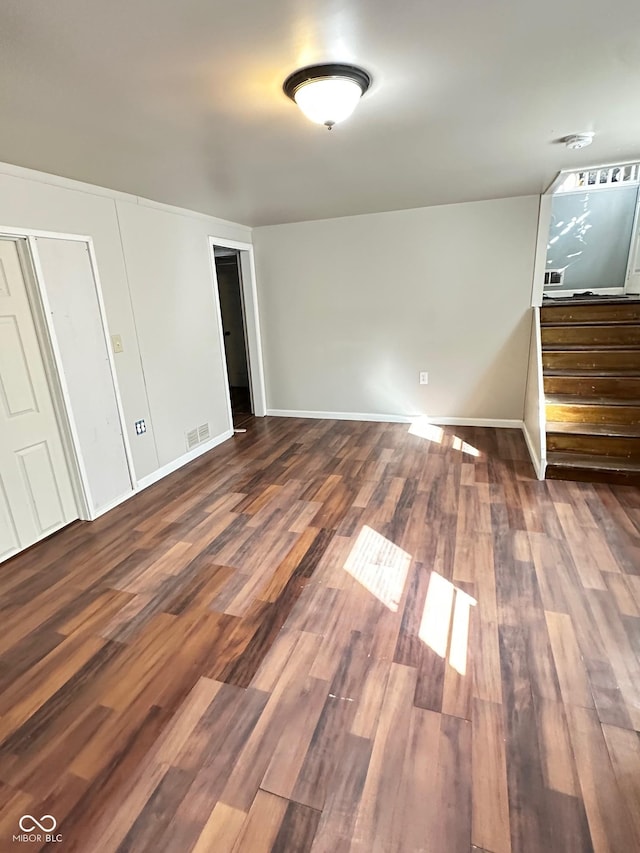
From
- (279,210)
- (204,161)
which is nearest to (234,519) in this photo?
(204,161)

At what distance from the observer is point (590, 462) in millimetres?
3258

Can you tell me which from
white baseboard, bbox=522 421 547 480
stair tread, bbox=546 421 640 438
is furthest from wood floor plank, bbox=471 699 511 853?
stair tread, bbox=546 421 640 438

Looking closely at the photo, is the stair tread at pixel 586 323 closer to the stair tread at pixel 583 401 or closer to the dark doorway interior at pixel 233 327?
the stair tread at pixel 583 401

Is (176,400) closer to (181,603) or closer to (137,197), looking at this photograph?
(137,197)

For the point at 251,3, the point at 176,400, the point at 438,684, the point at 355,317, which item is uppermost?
the point at 251,3

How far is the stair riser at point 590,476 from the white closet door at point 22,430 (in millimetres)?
3614

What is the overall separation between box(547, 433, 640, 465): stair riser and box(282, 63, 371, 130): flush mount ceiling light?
2747mm

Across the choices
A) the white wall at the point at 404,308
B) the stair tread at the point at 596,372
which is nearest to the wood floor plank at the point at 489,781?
the stair tread at the point at 596,372

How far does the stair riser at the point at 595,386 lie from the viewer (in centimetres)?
352

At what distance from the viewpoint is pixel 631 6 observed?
4.30 ft

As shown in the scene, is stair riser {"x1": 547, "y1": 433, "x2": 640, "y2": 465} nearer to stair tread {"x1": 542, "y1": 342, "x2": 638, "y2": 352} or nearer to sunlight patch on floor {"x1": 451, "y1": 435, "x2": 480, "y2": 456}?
sunlight patch on floor {"x1": 451, "y1": 435, "x2": 480, "y2": 456}

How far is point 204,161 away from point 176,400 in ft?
6.62

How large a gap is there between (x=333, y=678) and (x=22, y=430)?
2.35 metres

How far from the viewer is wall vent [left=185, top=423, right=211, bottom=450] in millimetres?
4102
